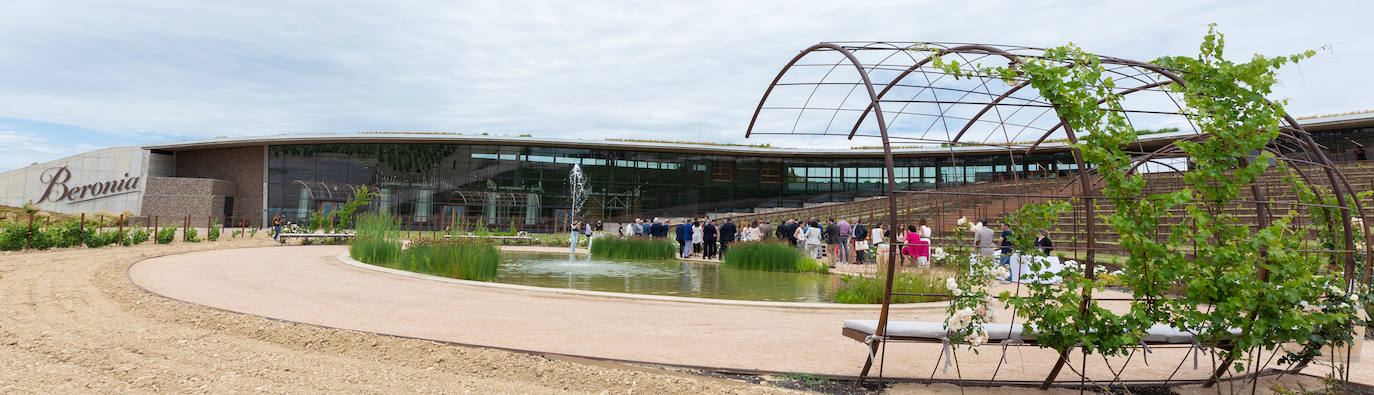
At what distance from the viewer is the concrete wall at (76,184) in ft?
130

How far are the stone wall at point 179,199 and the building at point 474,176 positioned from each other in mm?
57

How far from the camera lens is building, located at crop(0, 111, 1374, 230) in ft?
127

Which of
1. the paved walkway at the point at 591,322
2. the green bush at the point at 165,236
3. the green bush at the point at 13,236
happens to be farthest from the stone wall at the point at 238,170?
the paved walkway at the point at 591,322

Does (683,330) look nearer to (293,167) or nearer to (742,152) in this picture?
(742,152)

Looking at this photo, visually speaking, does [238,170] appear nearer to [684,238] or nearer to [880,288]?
[684,238]

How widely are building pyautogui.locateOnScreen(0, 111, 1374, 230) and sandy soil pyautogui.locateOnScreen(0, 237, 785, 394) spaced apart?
104 feet

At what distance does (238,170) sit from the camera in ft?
135

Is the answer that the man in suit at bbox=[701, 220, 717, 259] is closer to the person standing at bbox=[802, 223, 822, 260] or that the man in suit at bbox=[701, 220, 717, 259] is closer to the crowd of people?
the crowd of people

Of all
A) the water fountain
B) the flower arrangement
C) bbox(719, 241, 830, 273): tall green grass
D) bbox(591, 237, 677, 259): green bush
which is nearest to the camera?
the flower arrangement

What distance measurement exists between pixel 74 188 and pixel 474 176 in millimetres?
23451

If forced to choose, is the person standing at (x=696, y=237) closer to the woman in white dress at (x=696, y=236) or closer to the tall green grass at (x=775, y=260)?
the woman in white dress at (x=696, y=236)

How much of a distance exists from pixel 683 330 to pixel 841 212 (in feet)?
99.4

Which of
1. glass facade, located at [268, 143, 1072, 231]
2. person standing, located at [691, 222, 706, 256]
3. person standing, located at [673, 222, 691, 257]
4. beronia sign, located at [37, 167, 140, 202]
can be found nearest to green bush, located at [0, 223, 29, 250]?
person standing, located at [673, 222, 691, 257]

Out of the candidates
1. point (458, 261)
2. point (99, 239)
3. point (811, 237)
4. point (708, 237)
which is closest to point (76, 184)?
point (99, 239)
